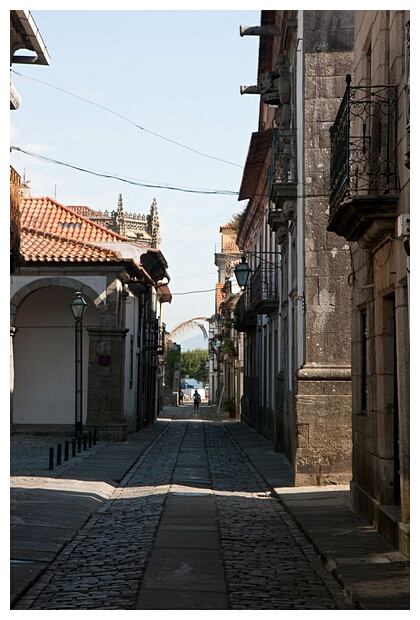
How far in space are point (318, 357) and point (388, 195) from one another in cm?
659

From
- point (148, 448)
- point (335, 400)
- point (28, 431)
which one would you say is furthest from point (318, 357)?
point (28, 431)

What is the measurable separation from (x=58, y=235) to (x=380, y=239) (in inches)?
868

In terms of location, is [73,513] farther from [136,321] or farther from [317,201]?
[136,321]

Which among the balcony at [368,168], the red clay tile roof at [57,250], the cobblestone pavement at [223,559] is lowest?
the cobblestone pavement at [223,559]

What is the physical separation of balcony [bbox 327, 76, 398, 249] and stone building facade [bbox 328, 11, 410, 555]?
0.01 m

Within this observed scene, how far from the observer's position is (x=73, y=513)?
1307 cm

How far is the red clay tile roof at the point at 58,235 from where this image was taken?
1171 inches

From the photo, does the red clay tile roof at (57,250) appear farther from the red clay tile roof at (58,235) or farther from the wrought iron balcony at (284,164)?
the wrought iron balcony at (284,164)

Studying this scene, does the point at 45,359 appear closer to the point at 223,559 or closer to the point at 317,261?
the point at 317,261

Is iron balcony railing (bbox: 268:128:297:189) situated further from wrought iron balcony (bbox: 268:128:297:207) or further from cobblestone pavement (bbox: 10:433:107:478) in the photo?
cobblestone pavement (bbox: 10:433:107:478)

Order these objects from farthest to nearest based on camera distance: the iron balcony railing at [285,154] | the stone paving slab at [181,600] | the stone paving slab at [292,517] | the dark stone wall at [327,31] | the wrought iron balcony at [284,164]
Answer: the iron balcony railing at [285,154], the wrought iron balcony at [284,164], the dark stone wall at [327,31], the stone paving slab at [292,517], the stone paving slab at [181,600]

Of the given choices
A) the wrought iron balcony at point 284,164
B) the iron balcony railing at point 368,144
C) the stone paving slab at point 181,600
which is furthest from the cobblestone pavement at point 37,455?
the stone paving slab at point 181,600

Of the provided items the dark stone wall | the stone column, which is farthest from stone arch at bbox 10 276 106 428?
the dark stone wall

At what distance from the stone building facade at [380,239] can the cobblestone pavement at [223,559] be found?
3.51 ft
